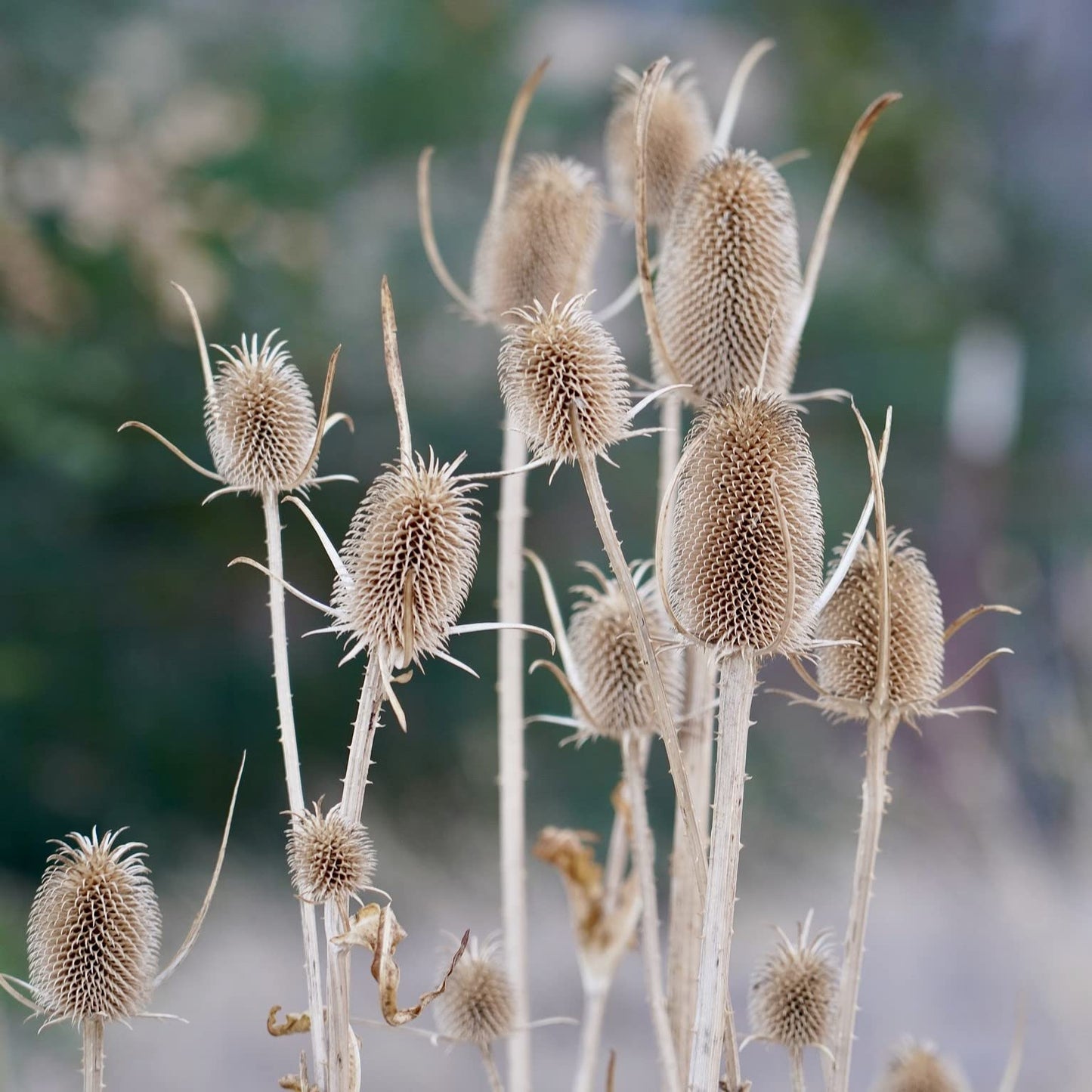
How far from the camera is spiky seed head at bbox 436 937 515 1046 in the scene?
2.06ft

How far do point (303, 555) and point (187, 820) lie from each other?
0.53m

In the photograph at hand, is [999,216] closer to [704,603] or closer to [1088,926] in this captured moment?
[1088,926]

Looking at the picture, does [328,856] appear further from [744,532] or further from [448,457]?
[448,457]

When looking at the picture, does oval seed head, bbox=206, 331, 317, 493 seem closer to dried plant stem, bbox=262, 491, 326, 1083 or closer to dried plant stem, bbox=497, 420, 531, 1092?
dried plant stem, bbox=262, 491, 326, 1083

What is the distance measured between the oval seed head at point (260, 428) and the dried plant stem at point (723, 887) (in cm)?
21

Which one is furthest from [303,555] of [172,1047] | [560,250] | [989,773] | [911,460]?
[560,250]

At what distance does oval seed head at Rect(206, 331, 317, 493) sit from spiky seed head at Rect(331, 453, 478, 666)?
0.24ft

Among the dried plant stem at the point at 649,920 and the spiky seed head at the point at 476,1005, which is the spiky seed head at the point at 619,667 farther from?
the spiky seed head at the point at 476,1005

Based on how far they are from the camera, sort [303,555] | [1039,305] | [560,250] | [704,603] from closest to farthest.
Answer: [704,603]
[560,250]
[303,555]
[1039,305]

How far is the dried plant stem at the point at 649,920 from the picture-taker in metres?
0.55

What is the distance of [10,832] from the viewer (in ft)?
6.98

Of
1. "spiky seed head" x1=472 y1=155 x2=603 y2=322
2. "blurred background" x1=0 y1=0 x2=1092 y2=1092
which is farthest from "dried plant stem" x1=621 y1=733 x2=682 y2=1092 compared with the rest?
"blurred background" x1=0 y1=0 x2=1092 y2=1092

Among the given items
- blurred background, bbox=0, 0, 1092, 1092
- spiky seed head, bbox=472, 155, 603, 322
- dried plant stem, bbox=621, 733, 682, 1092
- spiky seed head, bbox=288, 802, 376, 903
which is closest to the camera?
spiky seed head, bbox=288, 802, 376, 903

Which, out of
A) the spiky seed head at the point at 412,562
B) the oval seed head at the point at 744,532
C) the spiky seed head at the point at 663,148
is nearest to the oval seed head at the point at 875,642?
the oval seed head at the point at 744,532
